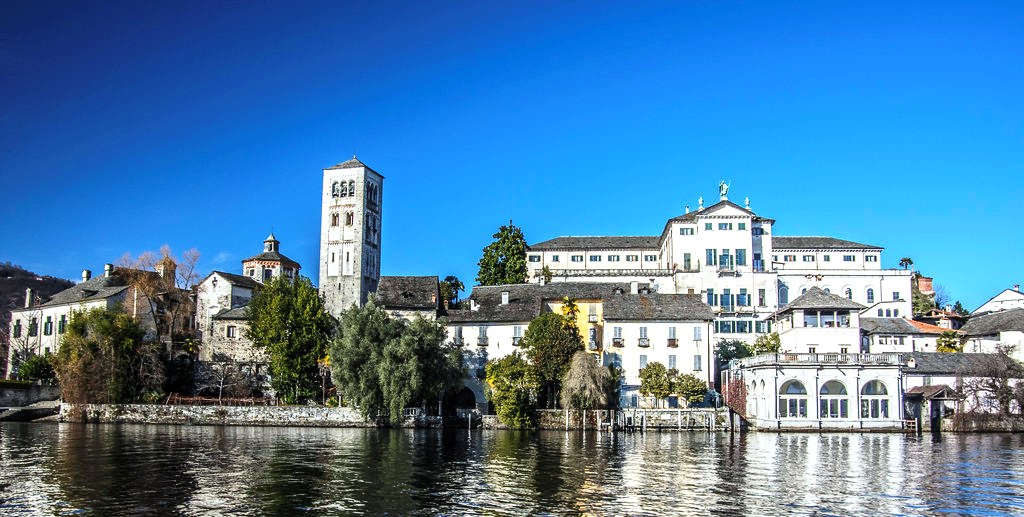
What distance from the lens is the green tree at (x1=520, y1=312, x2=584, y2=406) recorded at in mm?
65875

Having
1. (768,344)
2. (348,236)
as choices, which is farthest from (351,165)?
(768,344)

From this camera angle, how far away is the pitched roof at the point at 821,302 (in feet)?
212

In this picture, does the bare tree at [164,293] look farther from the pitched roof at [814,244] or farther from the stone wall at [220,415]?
the pitched roof at [814,244]

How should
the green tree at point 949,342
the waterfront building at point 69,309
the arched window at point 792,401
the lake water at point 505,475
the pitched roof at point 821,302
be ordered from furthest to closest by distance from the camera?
the waterfront building at point 69,309 < the green tree at point 949,342 < the pitched roof at point 821,302 < the arched window at point 792,401 < the lake water at point 505,475

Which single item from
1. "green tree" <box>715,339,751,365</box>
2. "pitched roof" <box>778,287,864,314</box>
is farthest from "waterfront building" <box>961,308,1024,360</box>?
"green tree" <box>715,339,751,365</box>

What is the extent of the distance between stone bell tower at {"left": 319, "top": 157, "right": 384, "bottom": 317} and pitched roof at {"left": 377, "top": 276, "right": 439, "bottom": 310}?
1896 cm

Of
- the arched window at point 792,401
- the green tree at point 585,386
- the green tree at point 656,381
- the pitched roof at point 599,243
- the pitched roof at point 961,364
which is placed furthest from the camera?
the pitched roof at point 599,243

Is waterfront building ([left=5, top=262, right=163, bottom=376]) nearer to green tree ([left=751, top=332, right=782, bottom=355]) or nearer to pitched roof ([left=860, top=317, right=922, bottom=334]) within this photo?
green tree ([left=751, top=332, right=782, bottom=355])

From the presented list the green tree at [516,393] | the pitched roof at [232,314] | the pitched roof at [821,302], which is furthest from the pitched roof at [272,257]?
the pitched roof at [821,302]

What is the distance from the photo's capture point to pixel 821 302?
65.8m

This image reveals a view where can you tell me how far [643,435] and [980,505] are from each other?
105 feet

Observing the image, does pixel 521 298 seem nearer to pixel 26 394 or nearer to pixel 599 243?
pixel 599 243

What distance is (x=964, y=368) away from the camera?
68.5 metres

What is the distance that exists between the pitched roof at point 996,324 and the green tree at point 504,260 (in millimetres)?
47529
